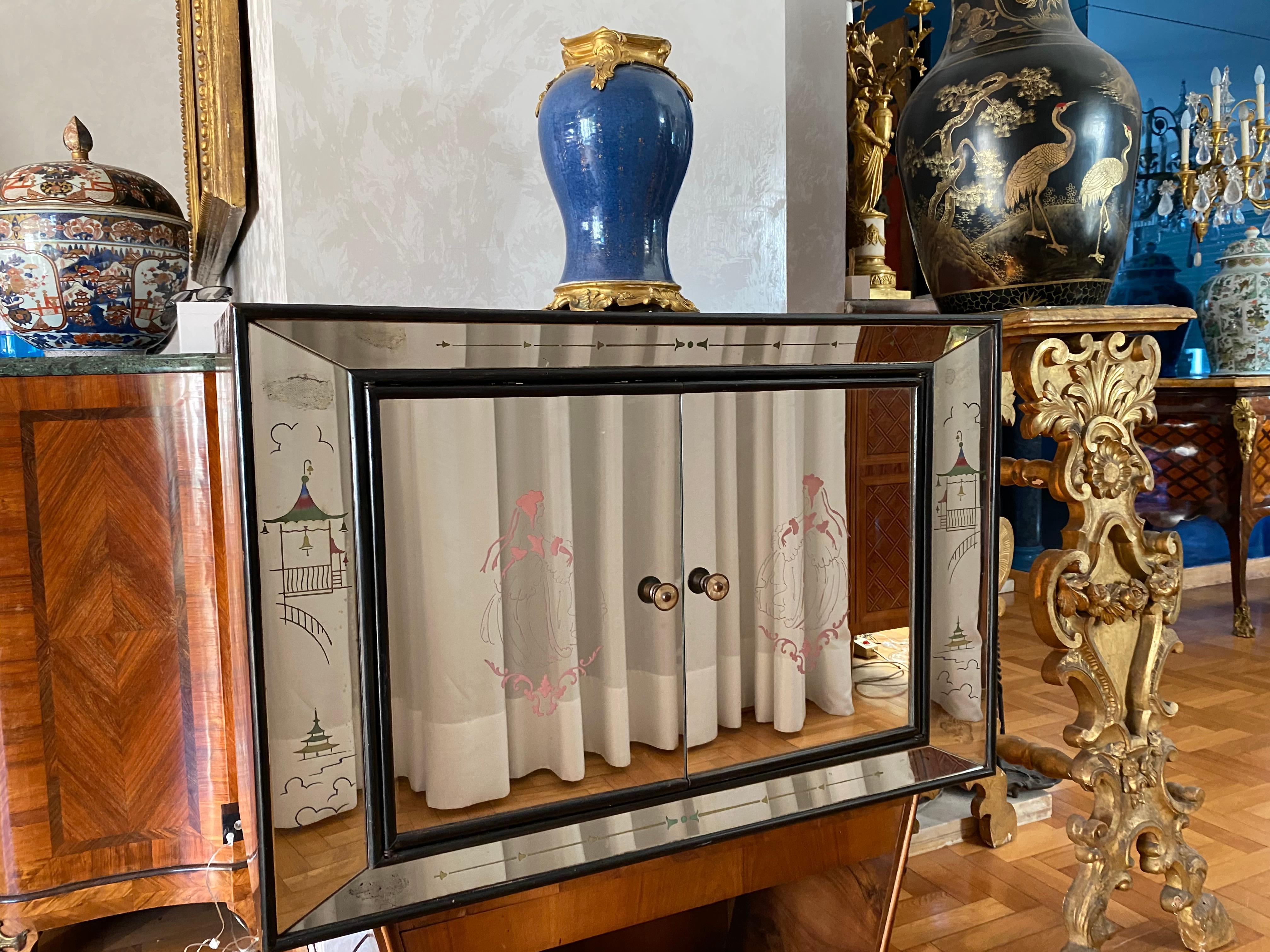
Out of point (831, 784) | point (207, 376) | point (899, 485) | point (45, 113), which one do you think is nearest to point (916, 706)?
point (831, 784)

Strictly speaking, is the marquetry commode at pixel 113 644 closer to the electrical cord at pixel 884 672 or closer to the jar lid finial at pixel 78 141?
the jar lid finial at pixel 78 141

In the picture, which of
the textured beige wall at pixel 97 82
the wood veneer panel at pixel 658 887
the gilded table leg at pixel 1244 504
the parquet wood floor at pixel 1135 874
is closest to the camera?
the wood veneer panel at pixel 658 887

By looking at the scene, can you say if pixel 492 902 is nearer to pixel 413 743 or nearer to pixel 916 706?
pixel 413 743

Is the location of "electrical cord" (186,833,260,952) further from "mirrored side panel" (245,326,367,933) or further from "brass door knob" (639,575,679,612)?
"brass door knob" (639,575,679,612)

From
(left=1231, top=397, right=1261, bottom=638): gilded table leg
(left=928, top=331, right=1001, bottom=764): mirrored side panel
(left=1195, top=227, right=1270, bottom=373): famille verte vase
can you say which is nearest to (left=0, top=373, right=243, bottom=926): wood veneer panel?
(left=928, top=331, right=1001, bottom=764): mirrored side panel

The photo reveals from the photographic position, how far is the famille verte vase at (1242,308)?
3098mm

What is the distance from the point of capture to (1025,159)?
121cm

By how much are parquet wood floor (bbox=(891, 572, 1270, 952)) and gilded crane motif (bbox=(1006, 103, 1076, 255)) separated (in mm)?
558

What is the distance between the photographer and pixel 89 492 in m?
1.15

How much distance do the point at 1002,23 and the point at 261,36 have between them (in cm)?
103

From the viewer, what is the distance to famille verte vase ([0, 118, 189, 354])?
1.18 meters

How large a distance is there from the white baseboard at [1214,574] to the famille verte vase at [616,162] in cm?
331

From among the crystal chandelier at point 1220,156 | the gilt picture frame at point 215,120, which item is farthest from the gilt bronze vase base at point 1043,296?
the crystal chandelier at point 1220,156

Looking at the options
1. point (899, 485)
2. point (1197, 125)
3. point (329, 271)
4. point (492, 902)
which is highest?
point (1197, 125)
